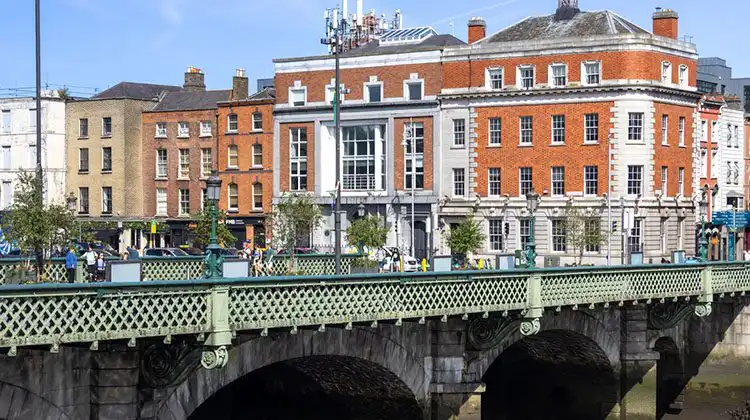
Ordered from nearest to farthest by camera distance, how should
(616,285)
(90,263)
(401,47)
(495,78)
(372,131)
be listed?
(616,285), (90,263), (495,78), (372,131), (401,47)

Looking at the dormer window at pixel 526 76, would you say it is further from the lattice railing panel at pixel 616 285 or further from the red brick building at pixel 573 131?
the lattice railing panel at pixel 616 285

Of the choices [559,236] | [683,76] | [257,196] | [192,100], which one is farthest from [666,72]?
[192,100]

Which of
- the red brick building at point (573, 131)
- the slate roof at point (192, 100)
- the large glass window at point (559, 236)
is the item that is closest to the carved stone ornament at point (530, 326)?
the red brick building at point (573, 131)

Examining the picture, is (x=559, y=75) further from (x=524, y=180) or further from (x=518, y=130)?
(x=524, y=180)

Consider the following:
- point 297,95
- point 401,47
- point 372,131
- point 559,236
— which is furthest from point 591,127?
point 297,95

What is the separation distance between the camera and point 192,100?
92.4 metres

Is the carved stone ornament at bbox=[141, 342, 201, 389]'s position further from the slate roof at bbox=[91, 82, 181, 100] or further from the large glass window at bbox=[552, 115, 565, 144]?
the slate roof at bbox=[91, 82, 181, 100]

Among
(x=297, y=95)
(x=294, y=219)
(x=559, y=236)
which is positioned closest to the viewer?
(x=559, y=236)

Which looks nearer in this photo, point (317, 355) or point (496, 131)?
point (317, 355)

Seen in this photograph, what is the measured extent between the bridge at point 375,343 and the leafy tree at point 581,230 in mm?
25792

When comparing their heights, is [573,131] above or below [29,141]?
below

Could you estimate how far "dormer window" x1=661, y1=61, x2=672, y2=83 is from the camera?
76.1 m

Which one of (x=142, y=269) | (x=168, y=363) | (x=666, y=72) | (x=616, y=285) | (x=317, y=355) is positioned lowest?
(x=317, y=355)

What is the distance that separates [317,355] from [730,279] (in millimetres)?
20190
